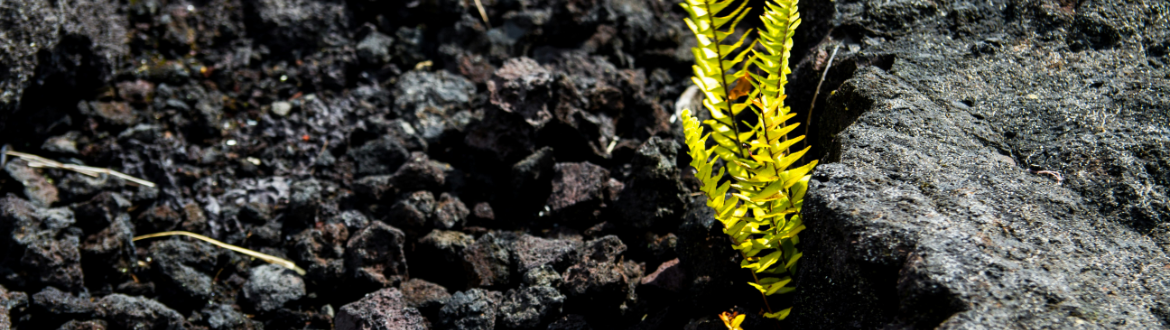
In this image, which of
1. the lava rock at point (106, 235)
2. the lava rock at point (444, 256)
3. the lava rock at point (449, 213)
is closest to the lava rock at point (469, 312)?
the lava rock at point (444, 256)

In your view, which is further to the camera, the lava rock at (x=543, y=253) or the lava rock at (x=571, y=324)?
the lava rock at (x=543, y=253)

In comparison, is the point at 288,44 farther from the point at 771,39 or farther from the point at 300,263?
the point at 771,39

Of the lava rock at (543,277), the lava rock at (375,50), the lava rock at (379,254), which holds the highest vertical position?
the lava rock at (375,50)

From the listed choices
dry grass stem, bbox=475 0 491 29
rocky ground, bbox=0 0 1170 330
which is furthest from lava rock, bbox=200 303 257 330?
dry grass stem, bbox=475 0 491 29

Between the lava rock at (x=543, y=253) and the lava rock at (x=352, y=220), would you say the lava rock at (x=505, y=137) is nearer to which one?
the lava rock at (x=543, y=253)

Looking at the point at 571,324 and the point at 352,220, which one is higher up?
the point at 571,324

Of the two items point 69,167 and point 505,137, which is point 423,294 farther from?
point 69,167

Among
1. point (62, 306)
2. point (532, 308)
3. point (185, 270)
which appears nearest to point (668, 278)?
point (532, 308)
